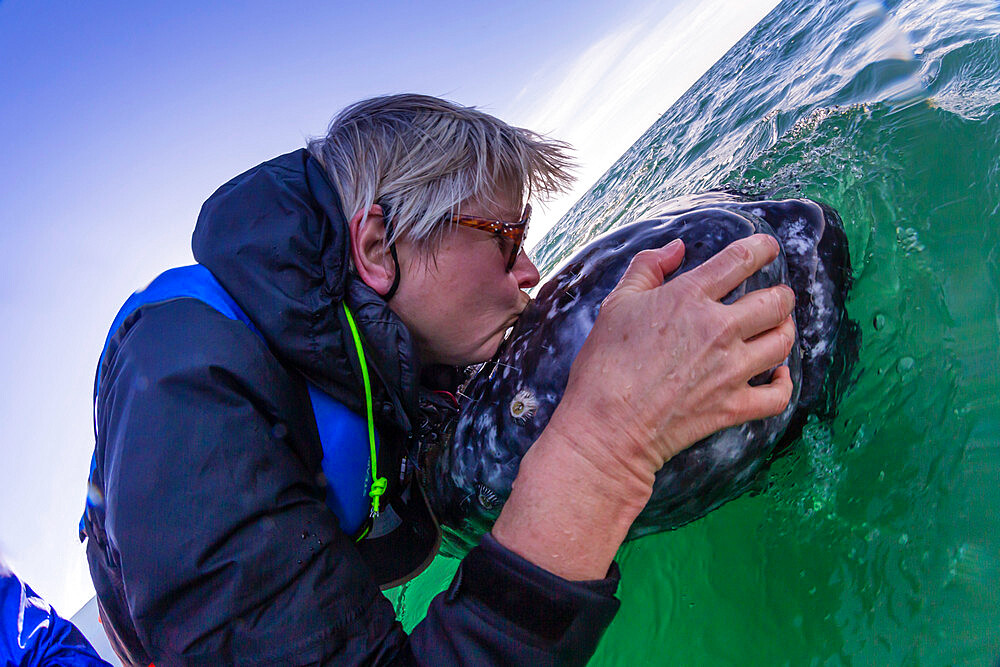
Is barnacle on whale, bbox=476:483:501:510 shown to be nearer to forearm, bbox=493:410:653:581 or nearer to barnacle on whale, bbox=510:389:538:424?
barnacle on whale, bbox=510:389:538:424

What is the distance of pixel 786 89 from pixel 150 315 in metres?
5.34

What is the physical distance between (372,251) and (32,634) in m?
3.90

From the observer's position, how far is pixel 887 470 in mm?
2131

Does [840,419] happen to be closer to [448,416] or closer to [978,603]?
[978,603]

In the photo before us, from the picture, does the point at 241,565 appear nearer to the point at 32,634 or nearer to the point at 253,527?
the point at 253,527

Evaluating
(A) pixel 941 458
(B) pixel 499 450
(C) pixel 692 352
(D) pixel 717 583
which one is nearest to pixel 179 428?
(B) pixel 499 450

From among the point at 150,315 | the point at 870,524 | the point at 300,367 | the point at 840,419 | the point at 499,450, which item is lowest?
the point at 870,524

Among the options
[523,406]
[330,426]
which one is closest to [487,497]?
[523,406]

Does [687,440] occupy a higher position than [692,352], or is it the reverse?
[692,352]

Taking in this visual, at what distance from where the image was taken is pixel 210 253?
1.89m

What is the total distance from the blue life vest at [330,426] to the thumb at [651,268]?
3.33 feet

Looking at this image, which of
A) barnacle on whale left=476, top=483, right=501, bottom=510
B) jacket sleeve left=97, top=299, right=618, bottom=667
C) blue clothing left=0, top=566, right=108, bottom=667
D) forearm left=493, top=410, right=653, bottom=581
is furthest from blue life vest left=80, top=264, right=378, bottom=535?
blue clothing left=0, top=566, right=108, bottom=667

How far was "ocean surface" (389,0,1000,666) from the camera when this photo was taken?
1879 mm

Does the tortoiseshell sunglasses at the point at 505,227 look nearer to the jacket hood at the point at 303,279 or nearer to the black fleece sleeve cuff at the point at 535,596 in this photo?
the jacket hood at the point at 303,279
